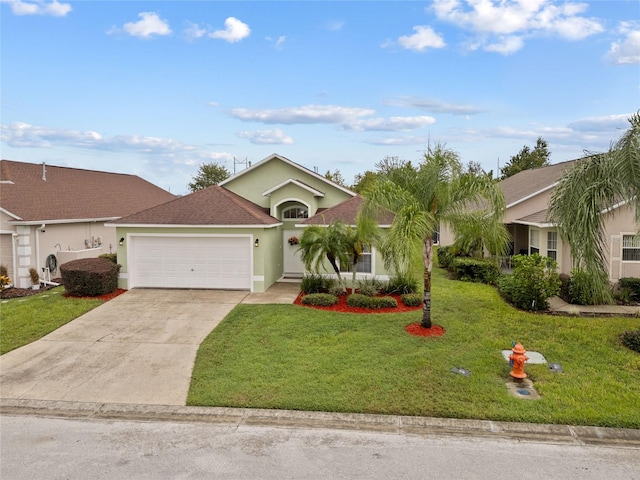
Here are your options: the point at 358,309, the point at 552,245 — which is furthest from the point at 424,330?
the point at 552,245

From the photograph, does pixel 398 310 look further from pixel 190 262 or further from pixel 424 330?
pixel 190 262

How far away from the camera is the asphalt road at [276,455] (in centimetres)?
510

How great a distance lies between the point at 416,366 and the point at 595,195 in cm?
516

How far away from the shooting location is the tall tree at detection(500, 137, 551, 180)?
46344 mm

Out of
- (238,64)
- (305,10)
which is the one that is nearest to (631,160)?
(305,10)

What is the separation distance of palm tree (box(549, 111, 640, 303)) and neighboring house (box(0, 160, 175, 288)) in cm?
1834

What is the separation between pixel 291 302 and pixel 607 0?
1326 cm

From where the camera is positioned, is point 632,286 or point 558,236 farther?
point 558,236

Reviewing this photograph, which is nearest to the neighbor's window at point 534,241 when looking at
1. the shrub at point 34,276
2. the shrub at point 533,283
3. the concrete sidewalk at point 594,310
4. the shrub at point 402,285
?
the concrete sidewalk at point 594,310

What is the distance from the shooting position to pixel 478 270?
17203 millimetres

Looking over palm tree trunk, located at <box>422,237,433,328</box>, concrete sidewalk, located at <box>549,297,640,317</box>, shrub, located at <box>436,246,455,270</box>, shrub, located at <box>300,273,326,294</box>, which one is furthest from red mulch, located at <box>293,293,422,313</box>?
shrub, located at <box>436,246,455,270</box>

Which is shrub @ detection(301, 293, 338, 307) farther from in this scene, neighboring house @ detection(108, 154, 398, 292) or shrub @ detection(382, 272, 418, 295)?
neighboring house @ detection(108, 154, 398, 292)

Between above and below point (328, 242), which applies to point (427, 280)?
below

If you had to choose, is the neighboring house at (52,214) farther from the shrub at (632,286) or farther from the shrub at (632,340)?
the shrub at (632,286)
